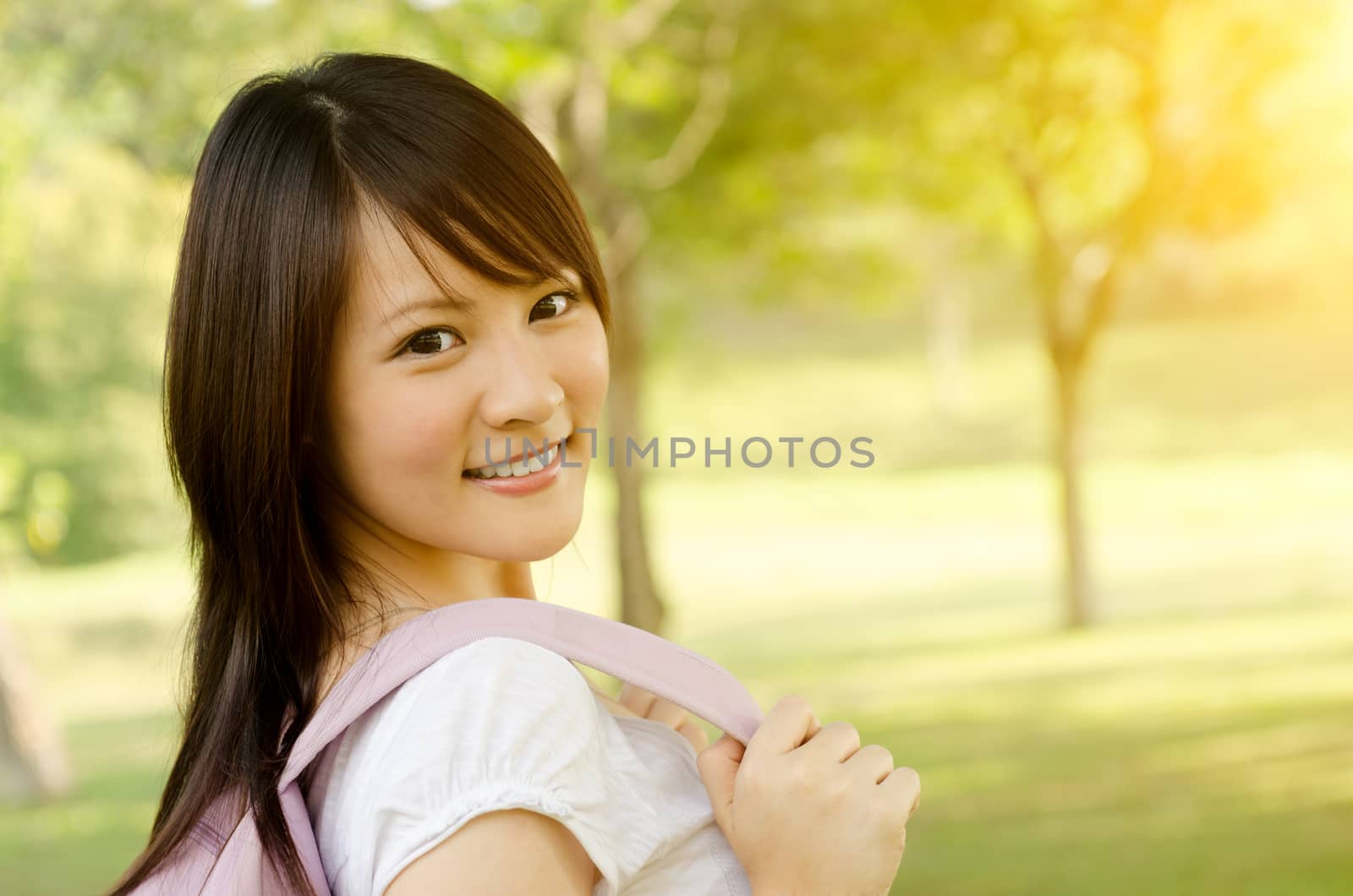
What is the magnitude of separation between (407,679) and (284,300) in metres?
0.20

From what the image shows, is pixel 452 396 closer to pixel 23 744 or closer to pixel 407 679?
pixel 407 679

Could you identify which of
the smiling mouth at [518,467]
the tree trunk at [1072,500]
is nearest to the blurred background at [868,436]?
the tree trunk at [1072,500]

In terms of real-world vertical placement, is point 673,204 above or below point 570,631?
above

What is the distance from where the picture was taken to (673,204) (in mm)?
5570

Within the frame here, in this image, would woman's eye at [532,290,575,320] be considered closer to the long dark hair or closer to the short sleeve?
the long dark hair

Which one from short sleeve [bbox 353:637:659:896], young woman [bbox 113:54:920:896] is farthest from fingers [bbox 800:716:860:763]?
short sleeve [bbox 353:637:659:896]

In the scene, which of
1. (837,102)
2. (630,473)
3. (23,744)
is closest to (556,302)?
(630,473)

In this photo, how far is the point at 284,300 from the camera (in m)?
0.63

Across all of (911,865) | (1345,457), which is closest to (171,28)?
(911,865)

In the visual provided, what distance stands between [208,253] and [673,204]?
5.01m

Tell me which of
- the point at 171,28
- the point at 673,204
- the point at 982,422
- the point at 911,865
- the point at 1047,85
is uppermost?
the point at 171,28

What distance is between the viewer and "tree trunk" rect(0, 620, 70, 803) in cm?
442

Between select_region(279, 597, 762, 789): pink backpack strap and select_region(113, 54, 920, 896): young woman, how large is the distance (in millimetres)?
13

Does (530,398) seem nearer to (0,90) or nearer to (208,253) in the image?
(208,253)
